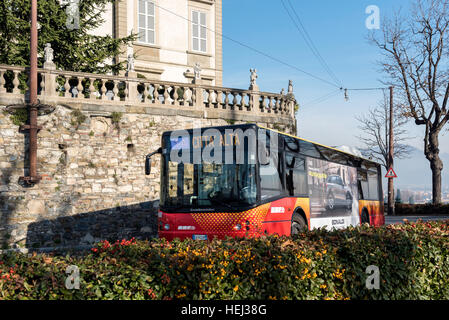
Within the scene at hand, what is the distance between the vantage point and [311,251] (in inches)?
220

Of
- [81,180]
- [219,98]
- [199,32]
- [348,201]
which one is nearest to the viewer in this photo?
[348,201]

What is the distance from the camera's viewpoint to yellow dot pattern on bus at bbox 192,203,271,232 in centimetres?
946

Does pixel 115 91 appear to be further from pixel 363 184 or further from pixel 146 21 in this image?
pixel 146 21

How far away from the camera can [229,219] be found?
Result: 956 centimetres

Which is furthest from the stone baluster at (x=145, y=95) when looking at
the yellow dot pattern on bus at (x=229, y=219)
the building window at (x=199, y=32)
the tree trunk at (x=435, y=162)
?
the tree trunk at (x=435, y=162)

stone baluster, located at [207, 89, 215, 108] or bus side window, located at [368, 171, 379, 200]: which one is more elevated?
stone baluster, located at [207, 89, 215, 108]

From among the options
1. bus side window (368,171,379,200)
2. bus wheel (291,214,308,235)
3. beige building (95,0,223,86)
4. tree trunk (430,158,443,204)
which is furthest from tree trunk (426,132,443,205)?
bus wheel (291,214,308,235)

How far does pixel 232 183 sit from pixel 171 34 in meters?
20.8

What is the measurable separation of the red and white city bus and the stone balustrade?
6309mm

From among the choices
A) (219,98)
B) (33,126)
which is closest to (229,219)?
(33,126)

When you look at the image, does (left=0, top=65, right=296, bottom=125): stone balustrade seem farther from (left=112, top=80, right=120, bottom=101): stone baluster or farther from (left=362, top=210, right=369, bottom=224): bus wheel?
(left=362, top=210, right=369, bottom=224): bus wheel

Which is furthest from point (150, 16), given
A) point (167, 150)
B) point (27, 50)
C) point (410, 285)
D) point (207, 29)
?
point (410, 285)
